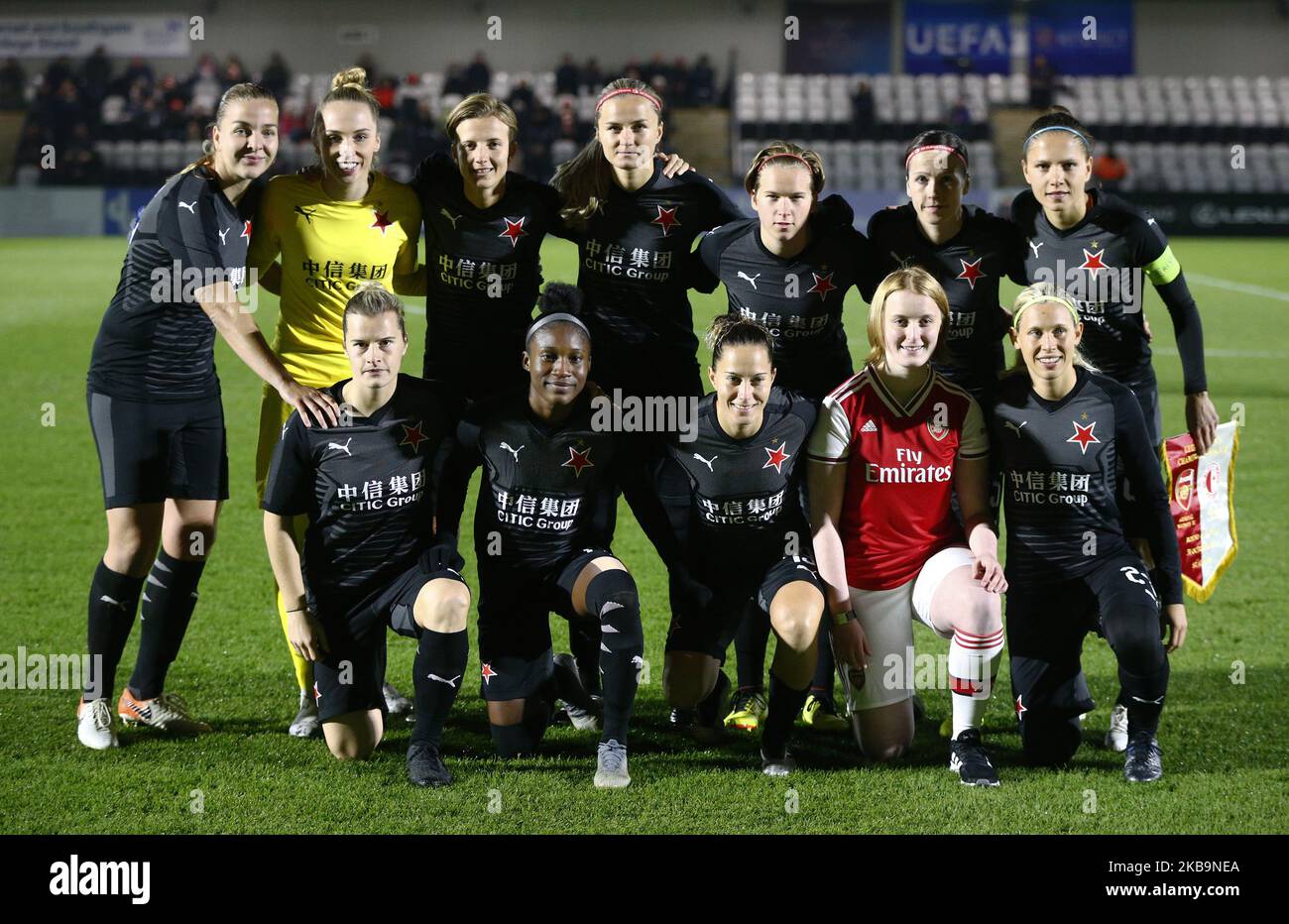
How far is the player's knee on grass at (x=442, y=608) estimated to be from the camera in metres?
4.12

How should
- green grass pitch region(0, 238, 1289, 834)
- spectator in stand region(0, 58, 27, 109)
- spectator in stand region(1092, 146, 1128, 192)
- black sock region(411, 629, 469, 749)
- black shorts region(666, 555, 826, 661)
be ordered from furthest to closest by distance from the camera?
spectator in stand region(0, 58, 27, 109) < spectator in stand region(1092, 146, 1128, 192) < black shorts region(666, 555, 826, 661) < black sock region(411, 629, 469, 749) < green grass pitch region(0, 238, 1289, 834)

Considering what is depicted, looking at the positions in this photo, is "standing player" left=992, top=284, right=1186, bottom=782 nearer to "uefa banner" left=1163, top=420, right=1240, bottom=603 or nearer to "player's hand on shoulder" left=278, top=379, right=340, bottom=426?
"uefa banner" left=1163, top=420, right=1240, bottom=603

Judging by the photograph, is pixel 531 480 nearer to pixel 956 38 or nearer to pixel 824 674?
pixel 824 674

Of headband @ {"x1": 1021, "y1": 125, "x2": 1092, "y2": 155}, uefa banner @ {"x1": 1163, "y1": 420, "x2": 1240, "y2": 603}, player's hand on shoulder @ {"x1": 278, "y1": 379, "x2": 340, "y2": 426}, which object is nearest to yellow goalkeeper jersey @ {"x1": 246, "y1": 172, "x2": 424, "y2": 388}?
player's hand on shoulder @ {"x1": 278, "y1": 379, "x2": 340, "y2": 426}

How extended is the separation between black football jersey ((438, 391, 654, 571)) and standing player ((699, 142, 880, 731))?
2.25 feet

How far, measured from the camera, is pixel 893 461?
14.2 ft

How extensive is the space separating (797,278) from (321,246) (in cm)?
161

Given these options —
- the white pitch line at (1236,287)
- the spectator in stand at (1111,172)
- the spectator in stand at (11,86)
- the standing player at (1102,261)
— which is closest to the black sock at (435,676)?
the standing player at (1102,261)

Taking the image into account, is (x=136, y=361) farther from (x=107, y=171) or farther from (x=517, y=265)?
(x=107, y=171)

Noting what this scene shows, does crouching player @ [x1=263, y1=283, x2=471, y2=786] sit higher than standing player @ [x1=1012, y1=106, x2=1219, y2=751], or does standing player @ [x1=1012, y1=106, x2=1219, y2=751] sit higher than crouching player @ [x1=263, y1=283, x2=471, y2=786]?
standing player @ [x1=1012, y1=106, x2=1219, y2=751]

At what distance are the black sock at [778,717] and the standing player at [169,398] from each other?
170cm

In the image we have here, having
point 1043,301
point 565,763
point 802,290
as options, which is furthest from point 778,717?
point 1043,301

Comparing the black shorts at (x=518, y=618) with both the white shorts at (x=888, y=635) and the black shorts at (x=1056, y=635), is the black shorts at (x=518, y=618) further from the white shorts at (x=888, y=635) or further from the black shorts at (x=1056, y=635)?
the black shorts at (x=1056, y=635)

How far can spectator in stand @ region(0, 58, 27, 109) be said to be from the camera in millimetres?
26469
